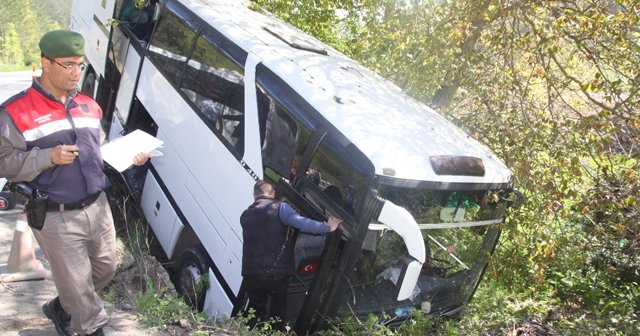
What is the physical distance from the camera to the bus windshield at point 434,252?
376 cm

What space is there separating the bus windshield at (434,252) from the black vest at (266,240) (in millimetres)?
626

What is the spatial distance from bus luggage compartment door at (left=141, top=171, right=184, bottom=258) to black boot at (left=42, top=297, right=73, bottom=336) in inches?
78.2

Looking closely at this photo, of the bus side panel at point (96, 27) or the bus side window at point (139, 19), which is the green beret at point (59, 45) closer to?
the bus side window at point (139, 19)

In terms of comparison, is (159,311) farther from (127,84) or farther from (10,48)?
(10,48)

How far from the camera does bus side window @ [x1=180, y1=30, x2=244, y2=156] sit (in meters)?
4.92

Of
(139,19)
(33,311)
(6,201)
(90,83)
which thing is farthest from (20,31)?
(33,311)

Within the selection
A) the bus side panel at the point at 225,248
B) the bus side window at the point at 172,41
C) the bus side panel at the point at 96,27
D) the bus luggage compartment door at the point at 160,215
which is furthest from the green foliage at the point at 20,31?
the bus side panel at the point at 225,248

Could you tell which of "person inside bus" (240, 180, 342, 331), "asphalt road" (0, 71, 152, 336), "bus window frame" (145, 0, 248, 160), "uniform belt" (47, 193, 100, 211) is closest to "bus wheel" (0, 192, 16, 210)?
"asphalt road" (0, 71, 152, 336)

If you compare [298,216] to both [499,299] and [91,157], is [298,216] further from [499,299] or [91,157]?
[499,299]

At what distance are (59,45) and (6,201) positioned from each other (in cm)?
272

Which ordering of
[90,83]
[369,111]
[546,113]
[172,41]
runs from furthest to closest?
[90,83] < [546,113] < [172,41] < [369,111]

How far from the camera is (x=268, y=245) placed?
13.3 feet

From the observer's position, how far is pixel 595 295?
6953 millimetres

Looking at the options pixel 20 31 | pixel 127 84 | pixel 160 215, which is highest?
pixel 127 84
